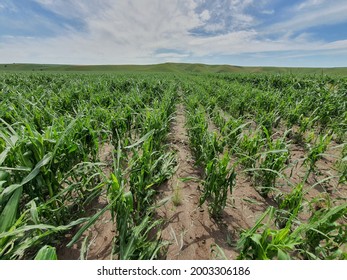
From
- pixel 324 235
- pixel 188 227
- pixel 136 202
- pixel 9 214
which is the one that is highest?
pixel 9 214

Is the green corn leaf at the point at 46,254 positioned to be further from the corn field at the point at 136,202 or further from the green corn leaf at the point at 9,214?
the green corn leaf at the point at 9,214

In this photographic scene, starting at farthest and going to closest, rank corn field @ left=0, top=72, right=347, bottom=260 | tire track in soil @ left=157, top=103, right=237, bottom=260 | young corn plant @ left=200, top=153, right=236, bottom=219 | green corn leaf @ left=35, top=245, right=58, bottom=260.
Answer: young corn plant @ left=200, top=153, right=236, bottom=219 → tire track in soil @ left=157, top=103, right=237, bottom=260 → corn field @ left=0, top=72, right=347, bottom=260 → green corn leaf @ left=35, top=245, right=58, bottom=260

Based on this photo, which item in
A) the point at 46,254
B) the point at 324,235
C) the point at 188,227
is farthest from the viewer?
the point at 188,227

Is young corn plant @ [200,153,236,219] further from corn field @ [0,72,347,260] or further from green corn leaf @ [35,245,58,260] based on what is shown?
green corn leaf @ [35,245,58,260]

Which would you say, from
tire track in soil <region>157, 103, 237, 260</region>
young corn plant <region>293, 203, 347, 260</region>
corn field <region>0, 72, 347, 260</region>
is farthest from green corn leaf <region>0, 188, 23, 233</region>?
young corn plant <region>293, 203, 347, 260</region>

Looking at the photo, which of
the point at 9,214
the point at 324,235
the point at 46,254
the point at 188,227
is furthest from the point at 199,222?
the point at 9,214

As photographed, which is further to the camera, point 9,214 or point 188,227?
point 188,227

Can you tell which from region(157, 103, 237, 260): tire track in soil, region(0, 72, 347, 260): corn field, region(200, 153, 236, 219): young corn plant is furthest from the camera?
region(200, 153, 236, 219): young corn plant

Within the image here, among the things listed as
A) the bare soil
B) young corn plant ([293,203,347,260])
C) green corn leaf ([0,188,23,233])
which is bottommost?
the bare soil

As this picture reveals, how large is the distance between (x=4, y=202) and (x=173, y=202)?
1.44 metres

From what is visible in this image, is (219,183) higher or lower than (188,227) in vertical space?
higher

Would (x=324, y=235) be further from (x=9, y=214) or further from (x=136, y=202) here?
(x=9, y=214)

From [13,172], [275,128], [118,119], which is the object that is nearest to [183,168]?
[118,119]

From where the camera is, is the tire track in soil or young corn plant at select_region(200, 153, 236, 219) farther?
young corn plant at select_region(200, 153, 236, 219)
